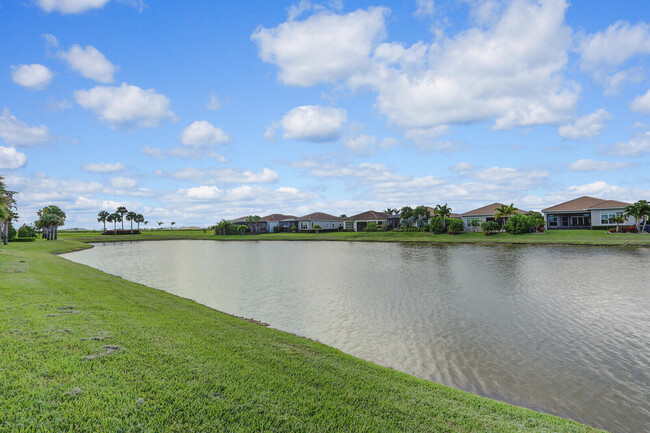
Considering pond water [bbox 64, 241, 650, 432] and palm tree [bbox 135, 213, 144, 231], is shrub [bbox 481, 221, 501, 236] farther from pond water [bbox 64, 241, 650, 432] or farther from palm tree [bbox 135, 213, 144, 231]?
palm tree [bbox 135, 213, 144, 231]

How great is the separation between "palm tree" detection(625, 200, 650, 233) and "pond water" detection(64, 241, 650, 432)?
31.7 meters

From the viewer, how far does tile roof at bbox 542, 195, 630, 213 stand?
55.6m

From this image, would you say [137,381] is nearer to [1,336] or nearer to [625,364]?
[1,336]

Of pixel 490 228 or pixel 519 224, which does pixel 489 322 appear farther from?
pixel 490 228

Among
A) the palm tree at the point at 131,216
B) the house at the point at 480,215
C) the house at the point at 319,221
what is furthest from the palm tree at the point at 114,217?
the house at the point at 480,215

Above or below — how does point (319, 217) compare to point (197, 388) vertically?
above

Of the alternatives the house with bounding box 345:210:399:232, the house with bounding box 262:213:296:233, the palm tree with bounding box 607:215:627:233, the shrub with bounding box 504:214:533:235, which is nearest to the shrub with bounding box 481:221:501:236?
the shrub with bounding box 504:214:533:235

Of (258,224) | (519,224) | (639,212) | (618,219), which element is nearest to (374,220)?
(519,224)

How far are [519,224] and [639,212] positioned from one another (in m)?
15.2

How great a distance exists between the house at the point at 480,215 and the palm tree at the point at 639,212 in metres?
20.7

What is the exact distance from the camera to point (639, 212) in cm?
4841

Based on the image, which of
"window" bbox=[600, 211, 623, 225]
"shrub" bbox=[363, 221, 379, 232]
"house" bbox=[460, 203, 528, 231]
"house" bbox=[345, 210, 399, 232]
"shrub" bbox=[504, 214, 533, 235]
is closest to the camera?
"window" bbox=[600, 211, 623, 225]

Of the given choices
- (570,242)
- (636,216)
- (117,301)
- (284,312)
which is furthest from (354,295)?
(636,216)

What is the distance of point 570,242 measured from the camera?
145 ft
